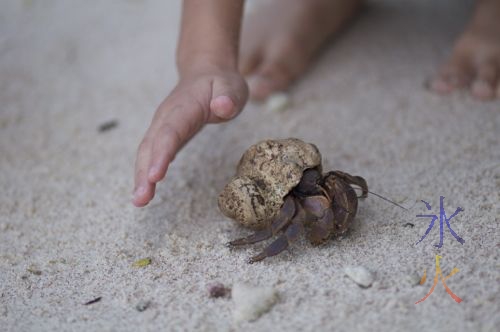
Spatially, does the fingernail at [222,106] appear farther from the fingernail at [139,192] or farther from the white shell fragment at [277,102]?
the white shell fragment at [277,102]

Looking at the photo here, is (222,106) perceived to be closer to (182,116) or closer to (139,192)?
(182,116)

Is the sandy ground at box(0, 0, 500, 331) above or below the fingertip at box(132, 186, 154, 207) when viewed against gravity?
below

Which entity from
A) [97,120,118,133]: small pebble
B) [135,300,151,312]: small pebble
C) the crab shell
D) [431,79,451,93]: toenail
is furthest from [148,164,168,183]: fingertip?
[431,79,451,93]: toenail

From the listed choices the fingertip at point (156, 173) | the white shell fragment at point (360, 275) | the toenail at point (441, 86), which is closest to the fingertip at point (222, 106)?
the fingertip at point (156, 173)

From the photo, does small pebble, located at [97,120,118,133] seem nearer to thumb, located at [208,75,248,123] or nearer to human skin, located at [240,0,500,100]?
human skin, located at [240,0,500,100]

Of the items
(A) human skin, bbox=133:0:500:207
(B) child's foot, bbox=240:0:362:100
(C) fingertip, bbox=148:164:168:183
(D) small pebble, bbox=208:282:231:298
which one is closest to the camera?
(D) small pebble, bbox=208:282:231:298
